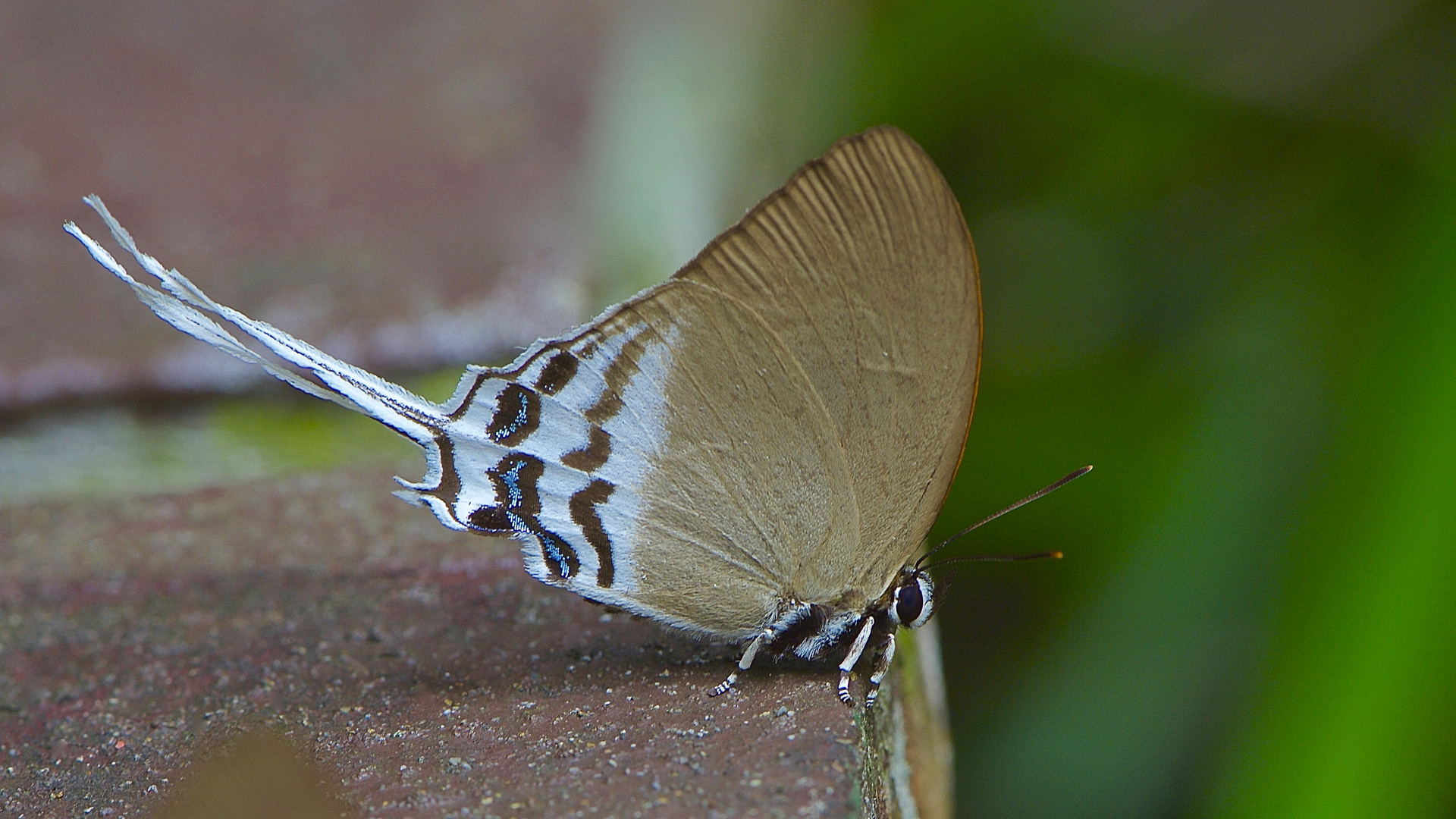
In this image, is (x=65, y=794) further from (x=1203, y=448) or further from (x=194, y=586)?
(x=1203, y=448)

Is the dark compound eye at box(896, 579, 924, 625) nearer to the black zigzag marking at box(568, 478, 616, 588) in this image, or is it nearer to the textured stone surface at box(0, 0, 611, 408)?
the black zigzag marking at box(568, 478, 616, 588)

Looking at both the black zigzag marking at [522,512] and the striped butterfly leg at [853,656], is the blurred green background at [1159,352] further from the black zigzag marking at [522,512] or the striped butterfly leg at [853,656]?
the striped butterfly leg at [853,656]

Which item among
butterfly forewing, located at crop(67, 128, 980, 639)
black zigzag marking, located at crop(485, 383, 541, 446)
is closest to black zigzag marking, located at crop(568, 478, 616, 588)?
butterfly forewing, located at crop(67, 128, 980, 639)

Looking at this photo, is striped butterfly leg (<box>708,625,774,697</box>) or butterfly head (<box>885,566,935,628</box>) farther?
butterfly head (<box>885,566,935,628</box>)

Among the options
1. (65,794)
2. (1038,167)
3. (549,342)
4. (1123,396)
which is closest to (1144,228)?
(1038,167)

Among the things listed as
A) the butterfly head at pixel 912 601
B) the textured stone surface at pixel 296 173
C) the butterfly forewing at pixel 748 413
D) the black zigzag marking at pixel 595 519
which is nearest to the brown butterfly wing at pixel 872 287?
the butterfly forewing at pixel 748 413

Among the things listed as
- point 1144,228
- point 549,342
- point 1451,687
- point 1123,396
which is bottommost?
point 1451,687

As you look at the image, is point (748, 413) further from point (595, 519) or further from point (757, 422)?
point (595, 519)
